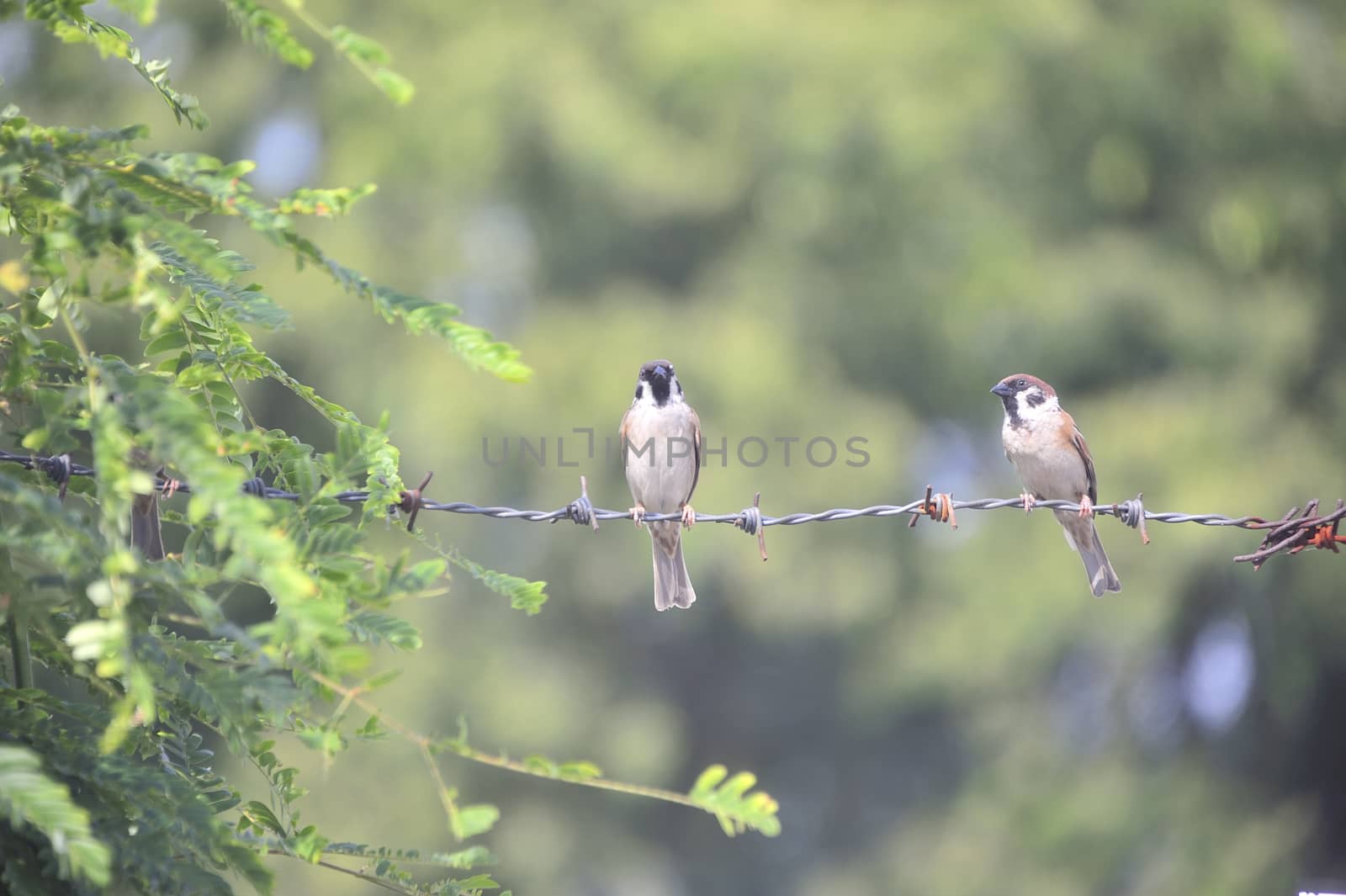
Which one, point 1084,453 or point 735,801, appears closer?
point 735,801

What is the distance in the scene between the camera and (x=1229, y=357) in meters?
11.6

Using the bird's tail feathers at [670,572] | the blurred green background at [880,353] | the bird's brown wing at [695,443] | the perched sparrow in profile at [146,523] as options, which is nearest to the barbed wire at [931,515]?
the perched sparrow in profile at [146,523]

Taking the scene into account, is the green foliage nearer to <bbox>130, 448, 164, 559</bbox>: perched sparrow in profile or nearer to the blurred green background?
<bbox>130, 448, 164, 559</bbox>: perched sparrow in profile

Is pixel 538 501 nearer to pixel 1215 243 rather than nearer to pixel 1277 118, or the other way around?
pixel 1215 243

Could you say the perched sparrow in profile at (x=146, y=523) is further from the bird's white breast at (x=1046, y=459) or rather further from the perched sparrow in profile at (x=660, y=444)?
the bird's white breast at (x=1046, y=459)

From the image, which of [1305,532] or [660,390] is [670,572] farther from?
[1305,532]

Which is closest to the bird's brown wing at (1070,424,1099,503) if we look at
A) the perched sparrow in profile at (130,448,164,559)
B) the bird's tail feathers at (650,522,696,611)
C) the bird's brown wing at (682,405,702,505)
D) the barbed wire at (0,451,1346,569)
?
the bird's brown wing at (682,405,702,505)

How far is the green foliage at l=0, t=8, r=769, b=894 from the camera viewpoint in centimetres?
173

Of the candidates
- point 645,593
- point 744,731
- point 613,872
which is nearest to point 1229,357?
point 645,593

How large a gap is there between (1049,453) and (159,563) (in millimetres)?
4489

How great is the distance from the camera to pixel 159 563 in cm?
198

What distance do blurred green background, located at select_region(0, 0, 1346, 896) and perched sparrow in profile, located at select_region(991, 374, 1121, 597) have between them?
5.11 meters

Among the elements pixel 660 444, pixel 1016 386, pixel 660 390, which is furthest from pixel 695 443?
pixel 1016 386

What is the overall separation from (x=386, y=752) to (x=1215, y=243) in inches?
354
